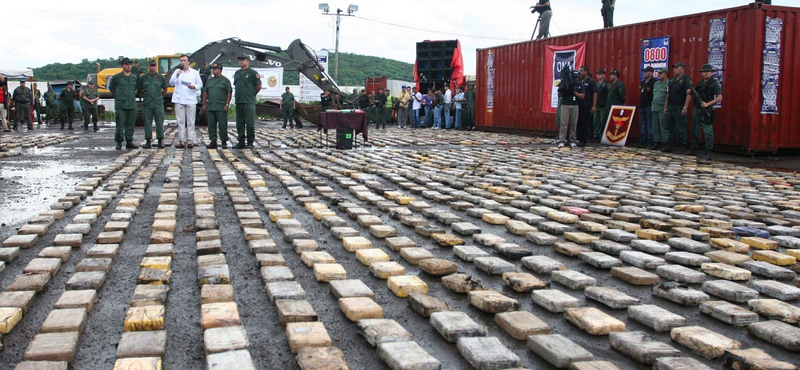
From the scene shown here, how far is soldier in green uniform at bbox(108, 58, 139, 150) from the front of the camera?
38.3ft

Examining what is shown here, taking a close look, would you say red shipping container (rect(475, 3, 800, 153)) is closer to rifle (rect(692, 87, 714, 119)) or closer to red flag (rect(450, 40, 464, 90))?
rifle (rect(692, 87, 714, 119))

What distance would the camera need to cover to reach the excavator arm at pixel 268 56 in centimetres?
1917

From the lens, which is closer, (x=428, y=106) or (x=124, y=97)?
(x=124, y=97)

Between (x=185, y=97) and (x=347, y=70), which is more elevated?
(x=347, y=70)

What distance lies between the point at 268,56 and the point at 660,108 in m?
11.9

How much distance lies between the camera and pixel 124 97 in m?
11.8

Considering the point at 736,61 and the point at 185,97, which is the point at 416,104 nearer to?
the point at 185,97

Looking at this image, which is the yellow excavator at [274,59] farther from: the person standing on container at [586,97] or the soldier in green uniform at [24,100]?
the person standing on container at [586,97]

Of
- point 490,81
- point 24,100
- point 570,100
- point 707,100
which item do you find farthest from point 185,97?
point 24,100

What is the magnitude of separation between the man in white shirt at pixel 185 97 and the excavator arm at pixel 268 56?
720 centimetres

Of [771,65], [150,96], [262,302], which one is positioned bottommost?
[262,302]

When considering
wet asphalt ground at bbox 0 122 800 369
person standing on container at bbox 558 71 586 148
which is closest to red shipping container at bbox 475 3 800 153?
person standing on container at bbox 558 71 586 148

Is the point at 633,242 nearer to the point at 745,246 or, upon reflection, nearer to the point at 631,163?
the point at 745,246

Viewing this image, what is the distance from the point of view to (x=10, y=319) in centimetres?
271
